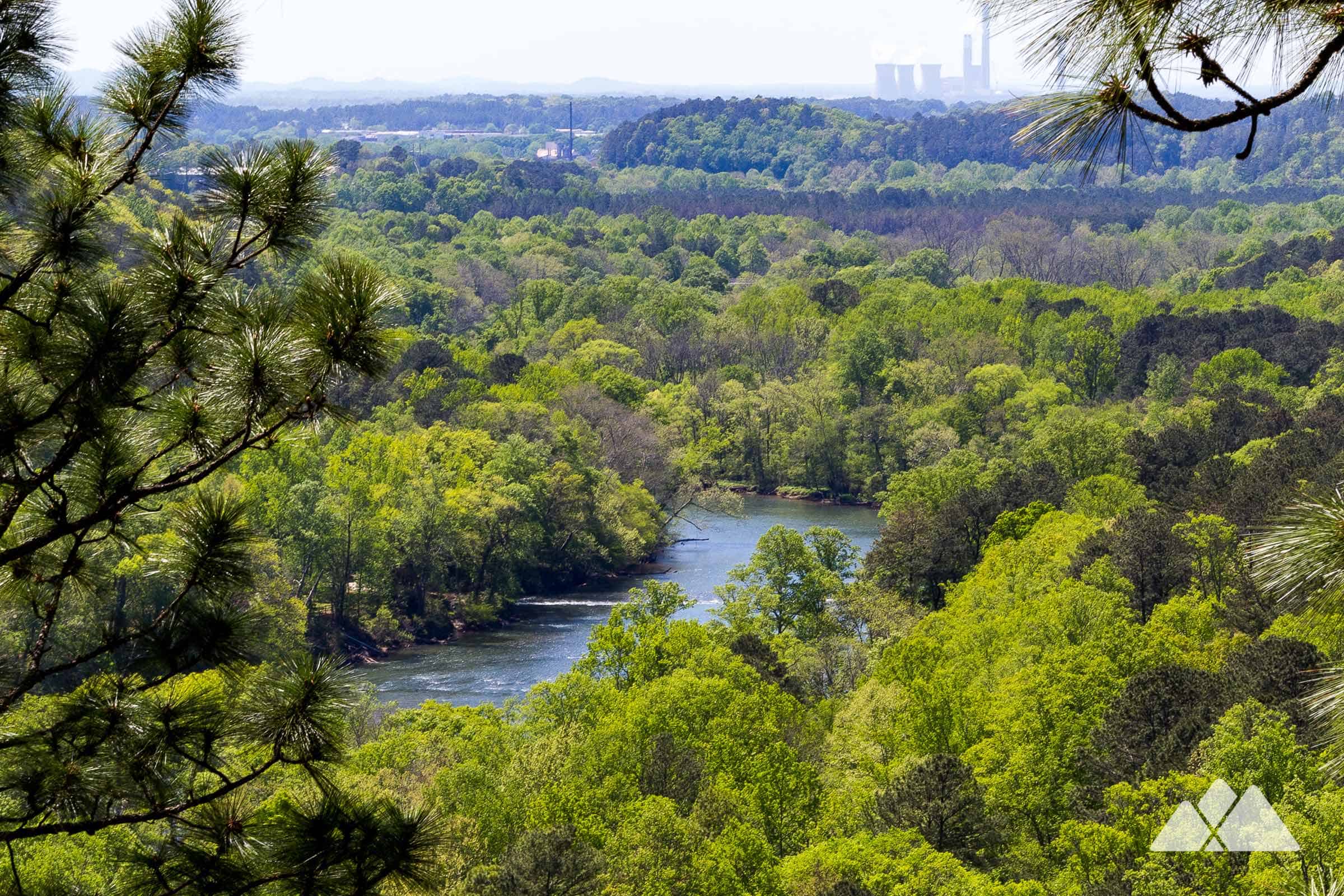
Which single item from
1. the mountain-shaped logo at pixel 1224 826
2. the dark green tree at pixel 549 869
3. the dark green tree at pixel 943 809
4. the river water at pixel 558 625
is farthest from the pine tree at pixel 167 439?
the river water at pixel 558 625

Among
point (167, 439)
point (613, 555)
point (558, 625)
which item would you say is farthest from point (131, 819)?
point (613, 555)

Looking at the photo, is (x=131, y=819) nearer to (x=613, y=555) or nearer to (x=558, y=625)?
(x=558, y=625)

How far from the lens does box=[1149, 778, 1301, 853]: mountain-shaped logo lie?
60.0ft

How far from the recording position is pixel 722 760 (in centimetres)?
2516

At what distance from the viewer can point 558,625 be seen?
156 ft

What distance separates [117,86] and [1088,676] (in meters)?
20.5

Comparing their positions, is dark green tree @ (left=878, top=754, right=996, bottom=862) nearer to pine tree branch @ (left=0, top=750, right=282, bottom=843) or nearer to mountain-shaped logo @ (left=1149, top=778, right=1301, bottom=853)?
mountain-shaped logo @ (left=1149, top=778, right=1301, bottom=853)

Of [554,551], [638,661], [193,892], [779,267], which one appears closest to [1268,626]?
[638,661]

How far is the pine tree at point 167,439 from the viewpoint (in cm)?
771

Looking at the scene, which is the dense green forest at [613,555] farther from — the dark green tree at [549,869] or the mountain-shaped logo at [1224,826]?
the mountain-shaped logo at [1224,826]

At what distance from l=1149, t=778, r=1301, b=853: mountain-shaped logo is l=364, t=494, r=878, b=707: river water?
20262mm

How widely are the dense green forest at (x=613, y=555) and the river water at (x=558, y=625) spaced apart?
4.07 feet

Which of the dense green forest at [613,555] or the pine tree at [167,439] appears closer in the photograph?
the pine tree at [167,439]

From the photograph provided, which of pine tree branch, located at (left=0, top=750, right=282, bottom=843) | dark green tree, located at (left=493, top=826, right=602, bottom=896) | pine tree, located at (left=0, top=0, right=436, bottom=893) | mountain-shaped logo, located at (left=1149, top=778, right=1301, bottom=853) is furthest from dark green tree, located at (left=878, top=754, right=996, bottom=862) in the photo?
pine tree branch, located at (left=0, top=750, right=282, bottom=843)
